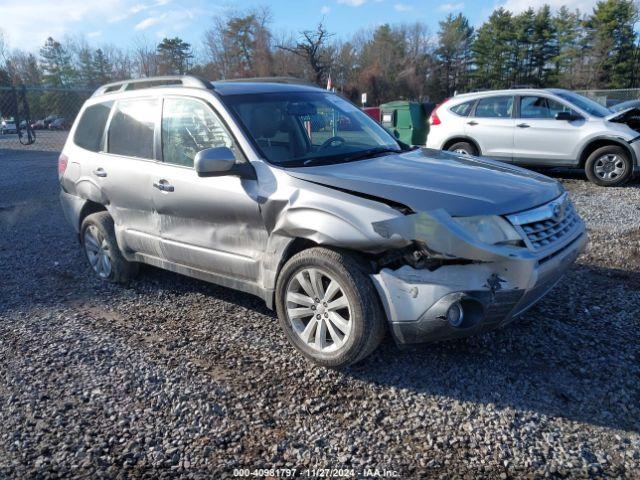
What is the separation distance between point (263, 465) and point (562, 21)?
71620mm

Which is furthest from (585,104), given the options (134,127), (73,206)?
(73,206)

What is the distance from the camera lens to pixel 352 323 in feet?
10.2

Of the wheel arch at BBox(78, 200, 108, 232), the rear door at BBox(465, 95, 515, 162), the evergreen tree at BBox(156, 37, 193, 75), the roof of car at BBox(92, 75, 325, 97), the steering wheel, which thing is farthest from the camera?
the evergreen tree at BBox(156, 37, 193, 75)

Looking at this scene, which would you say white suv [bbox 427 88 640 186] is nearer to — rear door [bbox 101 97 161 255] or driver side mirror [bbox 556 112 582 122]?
driver side mirror [bbox 556 112 582 122]

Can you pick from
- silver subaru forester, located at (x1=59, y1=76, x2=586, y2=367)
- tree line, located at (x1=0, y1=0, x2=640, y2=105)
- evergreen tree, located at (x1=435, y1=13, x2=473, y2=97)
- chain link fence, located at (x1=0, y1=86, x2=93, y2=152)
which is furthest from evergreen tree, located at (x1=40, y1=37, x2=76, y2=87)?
silver subaru forester, located at (x1=59, y1=76, x2=586, y2=367)

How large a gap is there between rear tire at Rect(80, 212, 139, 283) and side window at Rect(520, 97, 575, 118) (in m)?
7.74

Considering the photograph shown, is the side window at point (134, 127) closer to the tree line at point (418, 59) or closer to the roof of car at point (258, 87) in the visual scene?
the roof of car at point (258, 87)

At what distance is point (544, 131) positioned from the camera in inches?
369

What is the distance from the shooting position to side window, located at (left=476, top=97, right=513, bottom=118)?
32.4 ft

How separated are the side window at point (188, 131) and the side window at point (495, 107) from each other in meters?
7.48

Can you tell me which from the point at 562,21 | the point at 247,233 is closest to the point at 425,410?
the point at 247,233

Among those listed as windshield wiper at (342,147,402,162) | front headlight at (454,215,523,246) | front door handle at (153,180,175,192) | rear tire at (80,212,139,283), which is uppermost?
windshield wiper at (342,147,402,162)

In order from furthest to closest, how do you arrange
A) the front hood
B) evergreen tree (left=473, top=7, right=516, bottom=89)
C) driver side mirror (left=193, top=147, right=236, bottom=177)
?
evergreen tree (left=473, top=7, right=516, bottom=89) < driver side mirror (left=193, top=147, right=236, bottom=177) < the front hood

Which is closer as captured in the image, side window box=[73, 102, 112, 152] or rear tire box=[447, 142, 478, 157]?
side window box=[73, 102, 112, 152]
